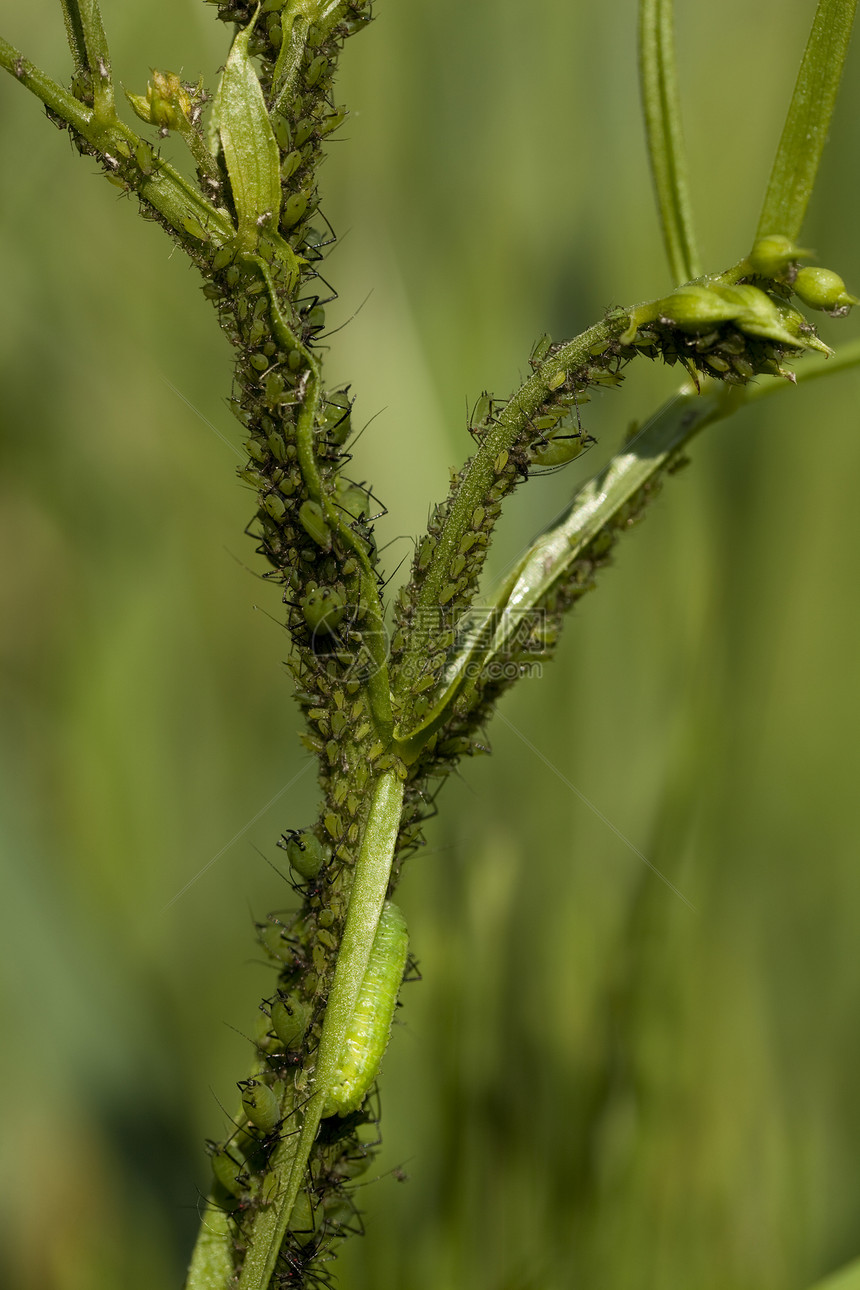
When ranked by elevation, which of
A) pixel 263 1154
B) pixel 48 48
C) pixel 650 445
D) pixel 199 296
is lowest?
pixel 263 1154

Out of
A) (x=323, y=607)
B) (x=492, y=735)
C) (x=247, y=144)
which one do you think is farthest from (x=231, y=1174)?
(x=492, y=735)

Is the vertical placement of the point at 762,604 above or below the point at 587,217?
below

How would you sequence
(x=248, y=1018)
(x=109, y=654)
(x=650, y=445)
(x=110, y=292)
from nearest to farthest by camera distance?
1. (x=650, y=445)
2. (x=248, y=1018)
3. (x=109, y=654)
4. (x=110, y=292)

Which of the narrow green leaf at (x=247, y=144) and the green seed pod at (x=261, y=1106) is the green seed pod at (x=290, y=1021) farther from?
the narrow green leaf at (x=247, y=144)

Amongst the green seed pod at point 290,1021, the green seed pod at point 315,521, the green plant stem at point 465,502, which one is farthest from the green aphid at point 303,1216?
the green seed pod at point 315,521

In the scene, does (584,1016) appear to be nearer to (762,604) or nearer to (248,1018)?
(248,1018)

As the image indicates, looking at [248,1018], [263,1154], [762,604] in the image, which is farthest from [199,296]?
[263,1154]

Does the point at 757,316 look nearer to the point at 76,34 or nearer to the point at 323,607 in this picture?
the point at 323,607
